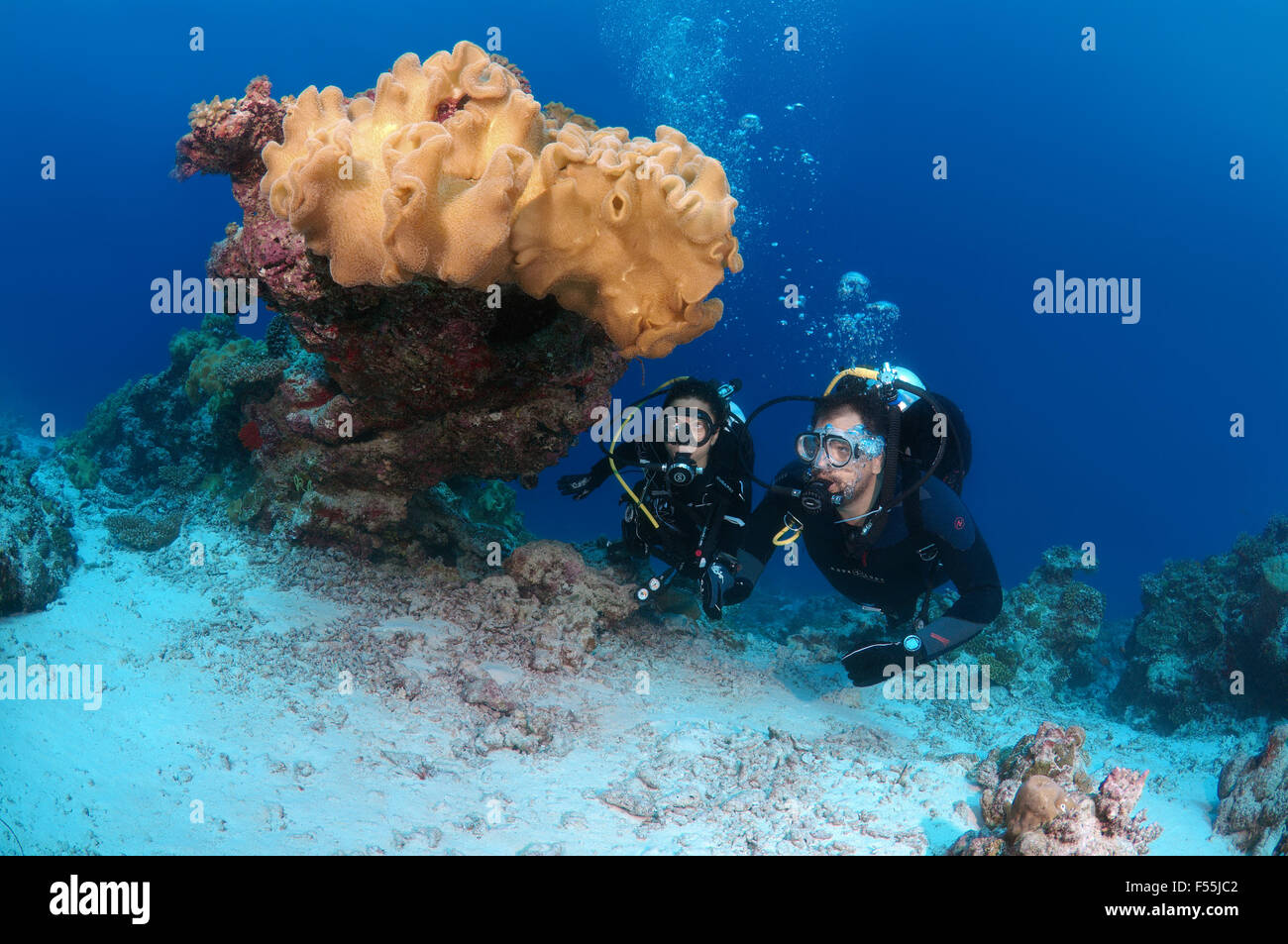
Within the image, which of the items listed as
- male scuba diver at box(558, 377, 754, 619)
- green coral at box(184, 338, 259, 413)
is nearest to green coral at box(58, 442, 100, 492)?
green coral at box(184, 338, 259, 413)

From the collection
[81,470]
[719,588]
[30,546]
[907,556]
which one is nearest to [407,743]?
[719,588]

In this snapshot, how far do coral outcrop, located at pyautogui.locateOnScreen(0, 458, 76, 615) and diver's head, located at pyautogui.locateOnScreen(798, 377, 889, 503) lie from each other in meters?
5.29

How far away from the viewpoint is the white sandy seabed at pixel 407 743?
2.71 meters

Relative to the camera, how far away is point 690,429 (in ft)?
17.6

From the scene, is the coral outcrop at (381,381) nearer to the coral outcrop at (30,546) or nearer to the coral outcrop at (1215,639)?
the coral outcrop at (30,546)

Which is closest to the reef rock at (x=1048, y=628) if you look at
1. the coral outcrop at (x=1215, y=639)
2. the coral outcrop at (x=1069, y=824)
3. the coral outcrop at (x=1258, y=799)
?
the coral outcrop at (x=1215, y=639)

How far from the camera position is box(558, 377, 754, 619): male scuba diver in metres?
5.37

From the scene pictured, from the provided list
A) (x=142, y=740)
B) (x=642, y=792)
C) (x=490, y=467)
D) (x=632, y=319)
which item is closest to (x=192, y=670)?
(x=142, y=740)

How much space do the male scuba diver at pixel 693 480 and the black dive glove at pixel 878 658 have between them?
1135mm

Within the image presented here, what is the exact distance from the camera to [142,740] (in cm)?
308

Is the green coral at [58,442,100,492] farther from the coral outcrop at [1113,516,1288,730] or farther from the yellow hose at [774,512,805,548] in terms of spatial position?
the coral outcrop at [1113,516,1288,730]

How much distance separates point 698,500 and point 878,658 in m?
2.09

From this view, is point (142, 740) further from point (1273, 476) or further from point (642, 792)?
point (1273, 476)
